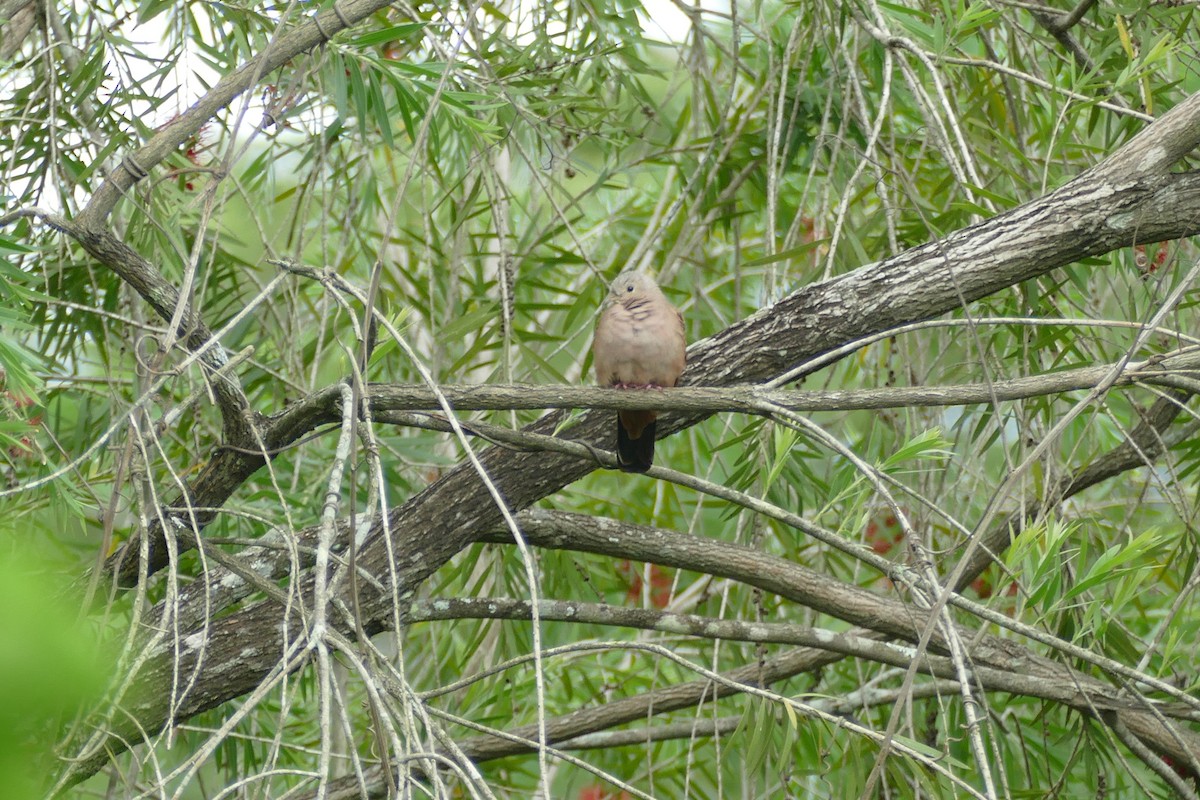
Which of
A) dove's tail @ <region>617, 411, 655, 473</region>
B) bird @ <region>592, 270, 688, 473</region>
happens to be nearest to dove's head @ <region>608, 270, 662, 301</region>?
bird @ <region>592, 270, 688, 473</region>

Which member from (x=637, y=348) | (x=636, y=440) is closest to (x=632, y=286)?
(x=637, y=348)

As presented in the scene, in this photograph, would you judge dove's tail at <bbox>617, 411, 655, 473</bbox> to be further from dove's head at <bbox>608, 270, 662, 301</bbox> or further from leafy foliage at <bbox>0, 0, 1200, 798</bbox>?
dove's head at <bbox>608, 270, 662, 301</bbox>

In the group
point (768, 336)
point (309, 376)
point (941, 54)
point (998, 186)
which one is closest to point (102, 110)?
point (309, 376)

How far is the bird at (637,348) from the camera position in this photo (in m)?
2.54

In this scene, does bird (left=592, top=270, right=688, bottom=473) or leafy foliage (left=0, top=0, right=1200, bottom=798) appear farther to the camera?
bird (left=592, top=270, right=688, bottom=473)

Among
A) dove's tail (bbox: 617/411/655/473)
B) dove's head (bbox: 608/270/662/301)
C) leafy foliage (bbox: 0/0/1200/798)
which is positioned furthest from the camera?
dove's head (bbox: 608/270/662/301)

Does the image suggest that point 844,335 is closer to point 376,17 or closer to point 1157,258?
point 1157,258

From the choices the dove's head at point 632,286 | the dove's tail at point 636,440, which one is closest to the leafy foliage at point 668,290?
the dove's head at point 632,286

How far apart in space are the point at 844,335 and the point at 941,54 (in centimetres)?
62

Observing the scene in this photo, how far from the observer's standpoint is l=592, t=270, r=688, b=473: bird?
2535 millimetres

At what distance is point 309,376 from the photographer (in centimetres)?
331

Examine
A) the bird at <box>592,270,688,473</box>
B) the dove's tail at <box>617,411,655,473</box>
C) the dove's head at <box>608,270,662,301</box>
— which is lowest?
the dove's tail at <box>617,411,655,473</box>

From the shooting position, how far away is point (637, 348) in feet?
9.21

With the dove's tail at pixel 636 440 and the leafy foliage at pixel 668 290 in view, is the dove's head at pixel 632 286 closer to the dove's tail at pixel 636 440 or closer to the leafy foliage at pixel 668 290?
the leafy foliage at pixel 668 290
